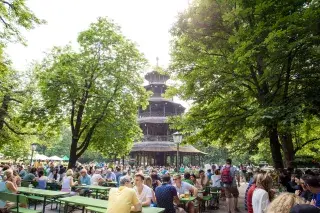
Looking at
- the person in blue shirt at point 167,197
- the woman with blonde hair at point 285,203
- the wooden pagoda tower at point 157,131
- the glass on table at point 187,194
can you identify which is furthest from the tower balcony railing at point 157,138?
the woman with blonde hair at point 285,203

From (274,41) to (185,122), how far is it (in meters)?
6.01

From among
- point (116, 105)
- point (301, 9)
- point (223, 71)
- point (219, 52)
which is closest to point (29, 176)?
point (116, 105)

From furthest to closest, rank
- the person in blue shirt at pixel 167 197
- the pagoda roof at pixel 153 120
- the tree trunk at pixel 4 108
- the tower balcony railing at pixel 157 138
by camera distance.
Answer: the tower balcony railing at pixel 157 138, the pagoda roof at pixel 153 120, the tree trunk at pixel 4 108, the person in blue shirt at pixel 167 197

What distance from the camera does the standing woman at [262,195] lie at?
470 centimetres

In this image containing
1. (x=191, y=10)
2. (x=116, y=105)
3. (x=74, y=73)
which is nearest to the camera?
(x=191, y=10)

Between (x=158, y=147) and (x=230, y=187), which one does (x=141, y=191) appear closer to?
(x=230, y=187)

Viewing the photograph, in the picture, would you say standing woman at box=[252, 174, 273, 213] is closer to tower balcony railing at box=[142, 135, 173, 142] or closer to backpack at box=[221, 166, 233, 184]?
backpack at box=[221, 166, 233, 184]

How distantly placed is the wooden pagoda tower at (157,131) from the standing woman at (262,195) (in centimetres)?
3016

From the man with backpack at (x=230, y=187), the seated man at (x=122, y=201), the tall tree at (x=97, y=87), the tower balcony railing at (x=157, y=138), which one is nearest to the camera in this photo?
the seated man at (x=122, y=201)

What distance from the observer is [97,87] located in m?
19.2

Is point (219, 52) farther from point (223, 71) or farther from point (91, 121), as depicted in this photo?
A: point (91, 121)

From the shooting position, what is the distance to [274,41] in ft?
29.7

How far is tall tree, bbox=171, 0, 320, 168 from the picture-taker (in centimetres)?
922

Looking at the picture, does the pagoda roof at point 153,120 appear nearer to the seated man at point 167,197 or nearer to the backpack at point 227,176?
the backpack at point 227,176
